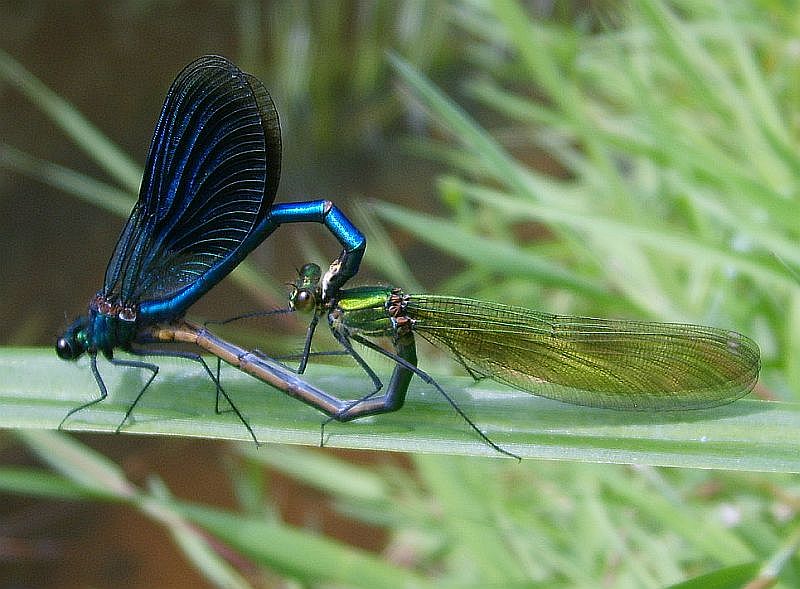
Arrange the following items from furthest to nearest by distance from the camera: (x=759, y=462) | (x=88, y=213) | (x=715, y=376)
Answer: (x=88, y=213), (x=715, y=376), (x=759, y=462)

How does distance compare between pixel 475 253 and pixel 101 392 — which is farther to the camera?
pixel 475 253

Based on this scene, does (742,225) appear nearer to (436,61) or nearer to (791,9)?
(791,9)

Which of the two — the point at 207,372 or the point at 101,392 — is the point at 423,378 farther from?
the point at 101,392

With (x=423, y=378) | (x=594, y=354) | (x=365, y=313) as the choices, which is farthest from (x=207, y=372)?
(x=594, y=354)

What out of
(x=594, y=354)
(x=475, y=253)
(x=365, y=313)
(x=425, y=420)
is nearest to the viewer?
(x=425, y=420)

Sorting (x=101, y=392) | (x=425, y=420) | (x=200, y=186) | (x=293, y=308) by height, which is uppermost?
(x=200, y=186)

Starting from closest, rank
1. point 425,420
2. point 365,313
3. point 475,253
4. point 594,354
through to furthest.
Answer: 1. point 425,420
2. point 594,354
3. point 365,313
4. point 475,253

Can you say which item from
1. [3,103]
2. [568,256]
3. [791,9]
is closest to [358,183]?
[3,103]

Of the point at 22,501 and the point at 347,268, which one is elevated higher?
the point at 347,268
